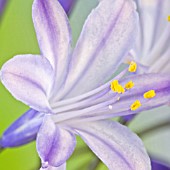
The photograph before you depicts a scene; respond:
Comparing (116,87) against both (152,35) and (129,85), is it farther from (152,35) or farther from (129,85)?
(152,35)

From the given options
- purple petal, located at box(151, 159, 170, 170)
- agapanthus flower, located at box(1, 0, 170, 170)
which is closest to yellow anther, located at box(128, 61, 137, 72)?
agapanthus flower, located at box(1, 0, 170, 170)

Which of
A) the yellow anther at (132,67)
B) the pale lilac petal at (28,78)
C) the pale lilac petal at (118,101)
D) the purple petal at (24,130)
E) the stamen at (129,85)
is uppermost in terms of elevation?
the pale lilac petal at (28,78)

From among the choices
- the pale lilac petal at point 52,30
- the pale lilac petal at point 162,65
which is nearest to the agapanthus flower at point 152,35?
the pale lilac petal at point 162,65

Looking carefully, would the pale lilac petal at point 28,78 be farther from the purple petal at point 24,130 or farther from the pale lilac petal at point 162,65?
the pale lilac petal at point 162,65

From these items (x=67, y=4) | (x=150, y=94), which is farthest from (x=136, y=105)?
(x=67, y=4)

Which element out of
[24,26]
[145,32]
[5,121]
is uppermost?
[145,32]

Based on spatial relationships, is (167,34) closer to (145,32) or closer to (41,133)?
(145,32)

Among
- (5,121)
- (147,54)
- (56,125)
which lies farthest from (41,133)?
(5,121)
